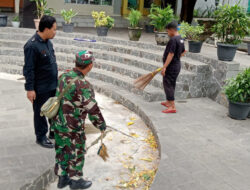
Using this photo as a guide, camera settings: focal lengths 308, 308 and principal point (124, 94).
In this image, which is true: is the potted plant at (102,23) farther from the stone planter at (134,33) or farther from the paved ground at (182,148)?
the paved ground at (182,148)

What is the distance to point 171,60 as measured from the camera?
20.2ft

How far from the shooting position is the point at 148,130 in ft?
19.9

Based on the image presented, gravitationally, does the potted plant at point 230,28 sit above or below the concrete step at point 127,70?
above

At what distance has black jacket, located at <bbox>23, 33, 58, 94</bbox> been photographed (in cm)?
413

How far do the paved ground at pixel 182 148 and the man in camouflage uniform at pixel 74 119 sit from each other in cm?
50

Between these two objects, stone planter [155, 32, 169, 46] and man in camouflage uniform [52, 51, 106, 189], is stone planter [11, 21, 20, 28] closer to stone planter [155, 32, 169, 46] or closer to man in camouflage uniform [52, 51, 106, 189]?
stone planter [155, 32, 169, 46]

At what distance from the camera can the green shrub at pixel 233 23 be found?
693 cm

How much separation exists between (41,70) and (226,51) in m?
4.56

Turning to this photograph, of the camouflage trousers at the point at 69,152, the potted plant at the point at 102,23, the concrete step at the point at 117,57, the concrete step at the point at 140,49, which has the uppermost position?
the potted plant at the point at 102,23

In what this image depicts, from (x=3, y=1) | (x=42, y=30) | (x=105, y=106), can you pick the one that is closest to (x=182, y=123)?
(x=105, y=106)

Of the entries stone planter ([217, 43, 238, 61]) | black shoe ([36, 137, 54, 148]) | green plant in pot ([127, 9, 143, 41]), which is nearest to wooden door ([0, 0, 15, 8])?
green plant in pot ([127, 9, 143, 41])

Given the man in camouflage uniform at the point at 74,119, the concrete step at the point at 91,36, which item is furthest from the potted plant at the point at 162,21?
the man in camouflage uniform at the point at 74,119

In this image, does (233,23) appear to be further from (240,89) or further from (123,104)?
(123,104)

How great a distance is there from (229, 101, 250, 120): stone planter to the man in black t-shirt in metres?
1.19
